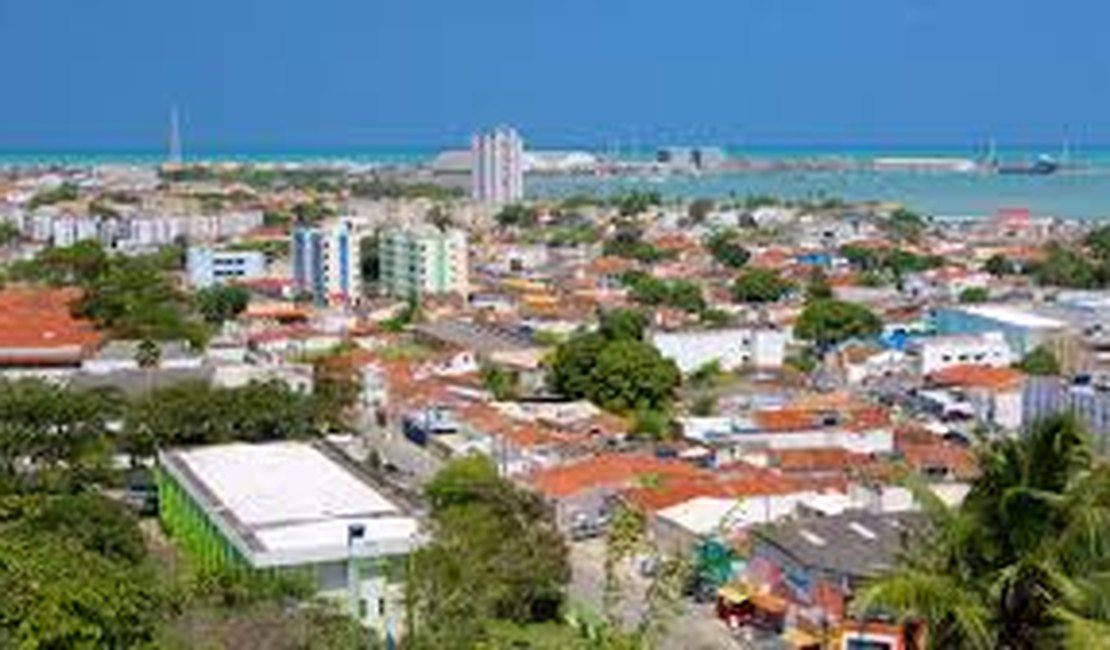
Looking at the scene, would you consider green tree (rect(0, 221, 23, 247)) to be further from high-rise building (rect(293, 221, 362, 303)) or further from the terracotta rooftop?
the terracotta rooftop

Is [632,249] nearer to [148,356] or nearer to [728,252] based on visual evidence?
[728,252]

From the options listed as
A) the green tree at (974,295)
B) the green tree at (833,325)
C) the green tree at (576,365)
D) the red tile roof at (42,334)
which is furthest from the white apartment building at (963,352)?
the red tile roof at (42,334)

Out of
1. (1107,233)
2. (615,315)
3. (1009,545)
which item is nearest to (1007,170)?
(1107,233)

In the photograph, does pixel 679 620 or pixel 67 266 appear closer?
pixel 679 620

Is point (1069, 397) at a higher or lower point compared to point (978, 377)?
higher

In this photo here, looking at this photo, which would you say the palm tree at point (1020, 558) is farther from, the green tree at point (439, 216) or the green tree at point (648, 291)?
the green tree at point (439, 216)

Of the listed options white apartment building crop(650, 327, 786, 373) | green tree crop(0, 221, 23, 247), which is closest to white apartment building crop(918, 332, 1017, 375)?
white apartment building crop(650, 327, 786, 373)

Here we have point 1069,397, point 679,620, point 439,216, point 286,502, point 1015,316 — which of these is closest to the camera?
point 679,620

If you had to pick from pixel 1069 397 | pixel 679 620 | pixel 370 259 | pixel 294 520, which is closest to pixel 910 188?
pixel 370 259
